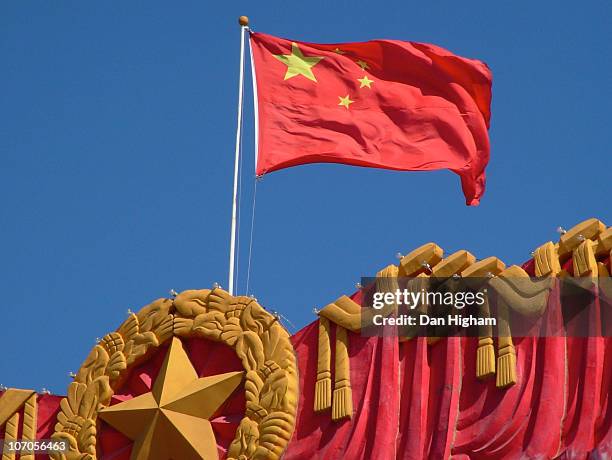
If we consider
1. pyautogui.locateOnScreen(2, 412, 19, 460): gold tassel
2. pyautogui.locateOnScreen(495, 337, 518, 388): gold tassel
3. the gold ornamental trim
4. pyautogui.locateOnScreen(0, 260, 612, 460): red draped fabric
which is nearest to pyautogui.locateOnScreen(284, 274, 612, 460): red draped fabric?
pyautogui.locateOnScreen(0, 260, 612, 460): red draped fabric

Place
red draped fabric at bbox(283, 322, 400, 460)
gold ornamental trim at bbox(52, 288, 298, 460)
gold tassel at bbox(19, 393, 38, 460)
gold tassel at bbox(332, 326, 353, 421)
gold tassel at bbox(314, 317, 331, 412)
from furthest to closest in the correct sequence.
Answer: gold tassel at bbox(19, 393, 38, 460)
gold ornamental trim at bbox(52, 288, 298, 460)
gold tassel at bbox(314, 317, 331, 412)
gold tassel at bbox(332, 326, 353, 421)
red draped fabric at bbox(283, 322, 400, 460)

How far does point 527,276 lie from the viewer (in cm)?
2631

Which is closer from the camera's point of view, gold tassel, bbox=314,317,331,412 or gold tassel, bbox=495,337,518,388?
gold tassel, bbox=495,337,518,388

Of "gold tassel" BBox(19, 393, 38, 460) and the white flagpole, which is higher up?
the white flagpole

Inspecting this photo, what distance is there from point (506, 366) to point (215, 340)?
5284 millimetres

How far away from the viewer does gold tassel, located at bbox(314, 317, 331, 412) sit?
26906 mm

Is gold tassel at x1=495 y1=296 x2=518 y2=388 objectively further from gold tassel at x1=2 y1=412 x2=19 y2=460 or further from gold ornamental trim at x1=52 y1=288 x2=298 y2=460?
gold tassel at x1=2 y1=412 x2=19 y2=460

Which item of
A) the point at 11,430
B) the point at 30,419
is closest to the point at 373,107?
the point at 30,419

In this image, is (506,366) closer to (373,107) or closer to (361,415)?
(361,415)

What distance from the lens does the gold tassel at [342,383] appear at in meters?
26.6

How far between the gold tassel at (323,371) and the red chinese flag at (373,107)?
4.48 meters

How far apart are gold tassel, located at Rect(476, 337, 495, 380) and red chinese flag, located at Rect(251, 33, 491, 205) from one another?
517cm

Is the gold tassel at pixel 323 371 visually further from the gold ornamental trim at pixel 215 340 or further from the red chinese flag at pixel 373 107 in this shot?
the red chinese flag at pixel 373 107

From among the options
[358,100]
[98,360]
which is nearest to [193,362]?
[98,360]
